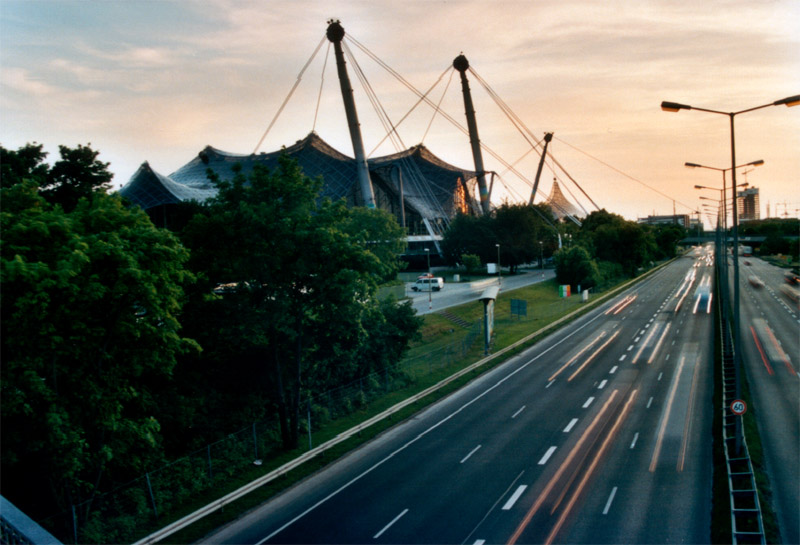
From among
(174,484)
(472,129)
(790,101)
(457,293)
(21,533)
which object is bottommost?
(174,484)

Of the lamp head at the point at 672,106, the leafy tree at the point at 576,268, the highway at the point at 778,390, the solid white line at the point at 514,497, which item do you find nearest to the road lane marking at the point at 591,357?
the highway at the point at 778,390

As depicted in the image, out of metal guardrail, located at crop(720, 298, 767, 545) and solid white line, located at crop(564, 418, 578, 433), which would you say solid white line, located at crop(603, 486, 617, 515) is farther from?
solid white line, located at crop(564, 418, 578, 433)

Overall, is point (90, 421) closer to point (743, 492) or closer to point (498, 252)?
point (743, 492)

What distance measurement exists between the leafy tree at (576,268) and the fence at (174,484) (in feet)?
212

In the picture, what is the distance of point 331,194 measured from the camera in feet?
468

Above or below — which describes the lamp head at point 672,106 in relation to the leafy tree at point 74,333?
above

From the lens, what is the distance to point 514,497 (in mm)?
19516

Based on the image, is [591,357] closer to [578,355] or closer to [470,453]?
[578,355]

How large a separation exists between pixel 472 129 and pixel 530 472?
394 ft

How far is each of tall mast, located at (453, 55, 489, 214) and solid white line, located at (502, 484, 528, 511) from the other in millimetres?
107140

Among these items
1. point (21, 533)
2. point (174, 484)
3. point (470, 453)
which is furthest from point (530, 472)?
point (21, 533)

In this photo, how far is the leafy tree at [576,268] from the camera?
8912cm

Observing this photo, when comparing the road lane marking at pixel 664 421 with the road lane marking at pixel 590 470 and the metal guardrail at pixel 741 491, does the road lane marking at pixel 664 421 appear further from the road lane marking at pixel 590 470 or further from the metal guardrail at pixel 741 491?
the metal guardrail at pixel 741 491

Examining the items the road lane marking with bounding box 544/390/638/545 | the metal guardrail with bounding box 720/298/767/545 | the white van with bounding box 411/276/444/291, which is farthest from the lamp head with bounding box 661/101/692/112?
the white van with bounding box 411/276/444/291
